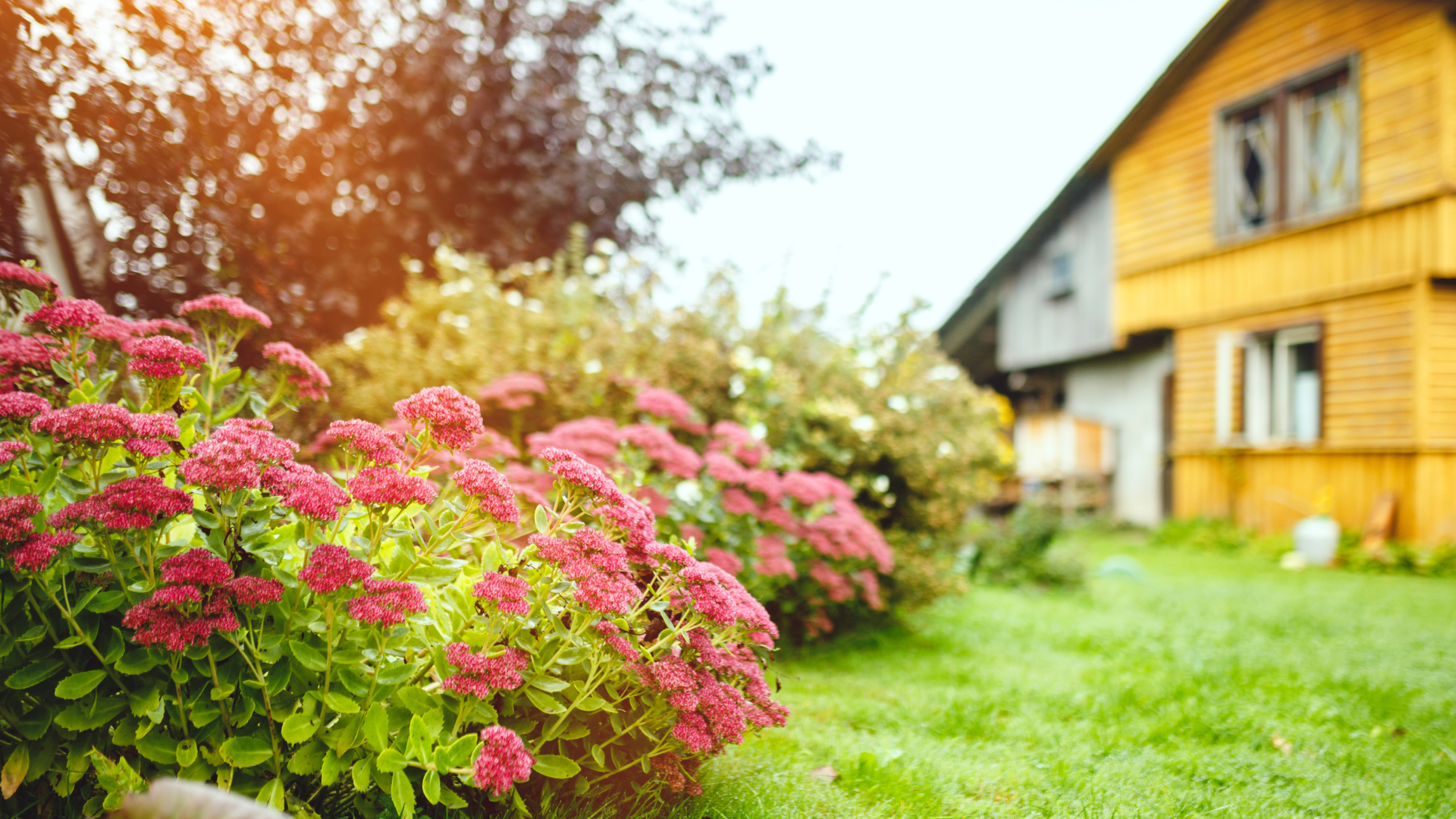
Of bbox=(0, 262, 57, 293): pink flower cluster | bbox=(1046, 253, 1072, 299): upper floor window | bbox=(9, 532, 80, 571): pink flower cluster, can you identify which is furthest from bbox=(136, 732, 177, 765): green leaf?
bbox=(1046, 253, 1072, 299): upper floor window

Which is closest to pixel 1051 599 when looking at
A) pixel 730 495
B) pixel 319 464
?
pixel 730 495

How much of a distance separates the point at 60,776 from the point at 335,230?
593cm

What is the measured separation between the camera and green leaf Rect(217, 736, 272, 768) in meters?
1.66

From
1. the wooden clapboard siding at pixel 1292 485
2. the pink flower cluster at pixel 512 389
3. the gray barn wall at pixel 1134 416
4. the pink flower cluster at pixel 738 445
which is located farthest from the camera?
the gray barn wall at pixel 1134 416

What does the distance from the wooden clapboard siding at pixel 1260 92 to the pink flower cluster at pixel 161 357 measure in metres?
10.7

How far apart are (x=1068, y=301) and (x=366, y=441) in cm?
1398

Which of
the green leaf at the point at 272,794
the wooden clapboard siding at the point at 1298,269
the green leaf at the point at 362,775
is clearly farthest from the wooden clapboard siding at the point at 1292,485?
the green leaf at the point at 272,794

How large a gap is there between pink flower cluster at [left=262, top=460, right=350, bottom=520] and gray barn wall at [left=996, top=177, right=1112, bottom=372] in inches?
517

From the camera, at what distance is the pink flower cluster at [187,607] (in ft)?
5.00

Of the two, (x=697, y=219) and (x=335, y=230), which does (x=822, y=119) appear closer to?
(x=697, y=219)

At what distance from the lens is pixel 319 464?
3629 mm

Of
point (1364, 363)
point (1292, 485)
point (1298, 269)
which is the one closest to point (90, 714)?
point (1364, 363)

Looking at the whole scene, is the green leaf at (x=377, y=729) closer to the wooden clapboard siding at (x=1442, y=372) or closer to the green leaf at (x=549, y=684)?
the green leaf at (x=549, y=684)

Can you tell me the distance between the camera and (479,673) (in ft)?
5.53
